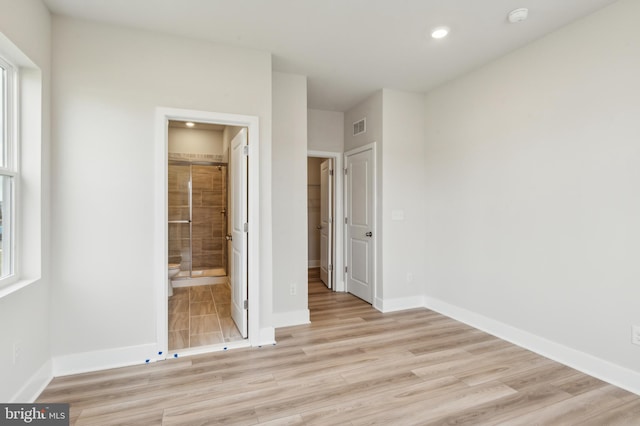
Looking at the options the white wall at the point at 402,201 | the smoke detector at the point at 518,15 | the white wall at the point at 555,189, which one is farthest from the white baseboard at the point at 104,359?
the smoke detector at the point at 518,15

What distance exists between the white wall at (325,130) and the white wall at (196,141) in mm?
1751

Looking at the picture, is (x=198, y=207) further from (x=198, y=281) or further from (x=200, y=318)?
(x=200, y=318)

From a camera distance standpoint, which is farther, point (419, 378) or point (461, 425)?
point (419, 378)

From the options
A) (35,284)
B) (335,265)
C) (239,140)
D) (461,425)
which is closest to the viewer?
(461,425)

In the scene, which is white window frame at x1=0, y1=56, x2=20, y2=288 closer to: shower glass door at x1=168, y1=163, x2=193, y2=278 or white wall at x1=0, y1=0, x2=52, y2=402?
white wall at x1=0, y1=0, x2=52, y2=402

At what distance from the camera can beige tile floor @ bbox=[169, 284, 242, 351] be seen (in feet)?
10.2

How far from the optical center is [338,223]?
5031 millimetres

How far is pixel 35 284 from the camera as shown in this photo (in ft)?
7.27

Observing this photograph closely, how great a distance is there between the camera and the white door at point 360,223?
14.2 ft

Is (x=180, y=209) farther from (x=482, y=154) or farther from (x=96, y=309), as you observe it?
(x=482, y=154)

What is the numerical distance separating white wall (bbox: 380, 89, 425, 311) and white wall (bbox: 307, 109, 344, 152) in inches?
41.9

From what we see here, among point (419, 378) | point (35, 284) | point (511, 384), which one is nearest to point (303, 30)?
point (35, 284)

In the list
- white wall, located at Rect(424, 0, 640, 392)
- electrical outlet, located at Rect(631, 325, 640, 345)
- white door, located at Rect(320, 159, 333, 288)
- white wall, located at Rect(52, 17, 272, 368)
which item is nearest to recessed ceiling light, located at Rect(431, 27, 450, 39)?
white wall, located at Rect(424, 0, 640, 392)

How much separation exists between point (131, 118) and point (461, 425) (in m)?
3.26
